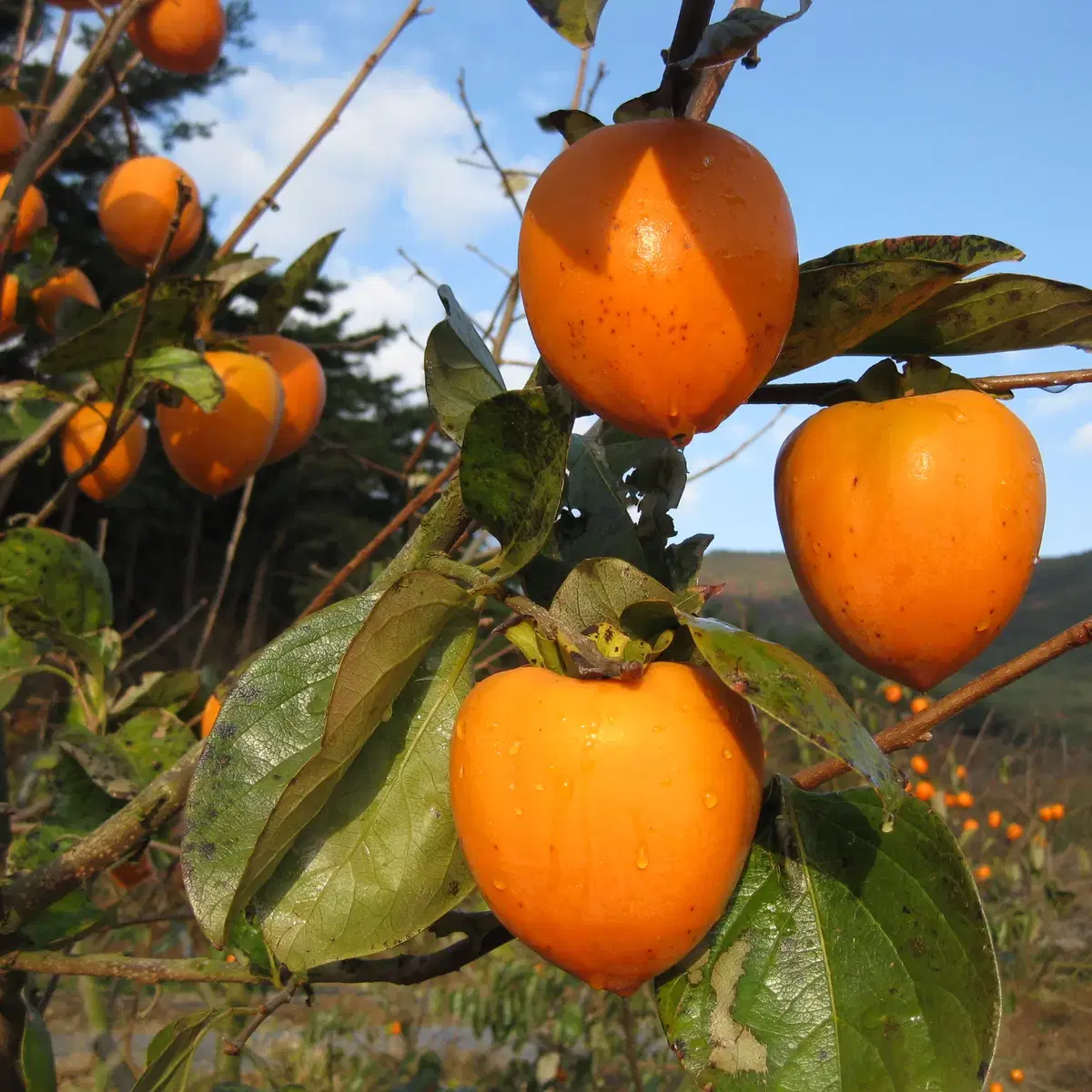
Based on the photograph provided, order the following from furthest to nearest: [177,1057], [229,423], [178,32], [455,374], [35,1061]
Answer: [178,32] → [229,423] → [35,1061] → [177,1057] → [455,374]

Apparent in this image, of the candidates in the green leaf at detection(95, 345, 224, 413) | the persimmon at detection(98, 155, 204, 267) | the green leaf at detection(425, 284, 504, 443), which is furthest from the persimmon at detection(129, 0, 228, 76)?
the green leaf at detection(425, 284, 504, 443)

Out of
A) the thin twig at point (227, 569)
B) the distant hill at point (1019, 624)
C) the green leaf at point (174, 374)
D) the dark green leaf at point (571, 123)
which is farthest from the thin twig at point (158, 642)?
the distant hill at point (1019, 624)

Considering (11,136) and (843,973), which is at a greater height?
(11,136)

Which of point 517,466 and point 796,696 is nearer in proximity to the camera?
point 796,696

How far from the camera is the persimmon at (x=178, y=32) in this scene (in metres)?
1.86

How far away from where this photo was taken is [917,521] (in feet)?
1.59

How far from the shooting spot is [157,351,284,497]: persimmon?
127 centimetres

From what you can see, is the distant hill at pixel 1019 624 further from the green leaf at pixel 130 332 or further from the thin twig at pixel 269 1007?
the thin twig at pixel 269 1007

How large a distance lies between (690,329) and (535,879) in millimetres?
235

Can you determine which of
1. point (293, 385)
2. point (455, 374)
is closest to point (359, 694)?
point (455, 374)

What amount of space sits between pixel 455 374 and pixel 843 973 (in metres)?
0.37

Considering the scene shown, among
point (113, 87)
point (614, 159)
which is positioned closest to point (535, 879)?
point (614, 159)

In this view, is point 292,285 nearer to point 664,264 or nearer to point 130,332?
point 130,332

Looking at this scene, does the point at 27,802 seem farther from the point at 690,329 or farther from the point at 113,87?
the point at 690,329
